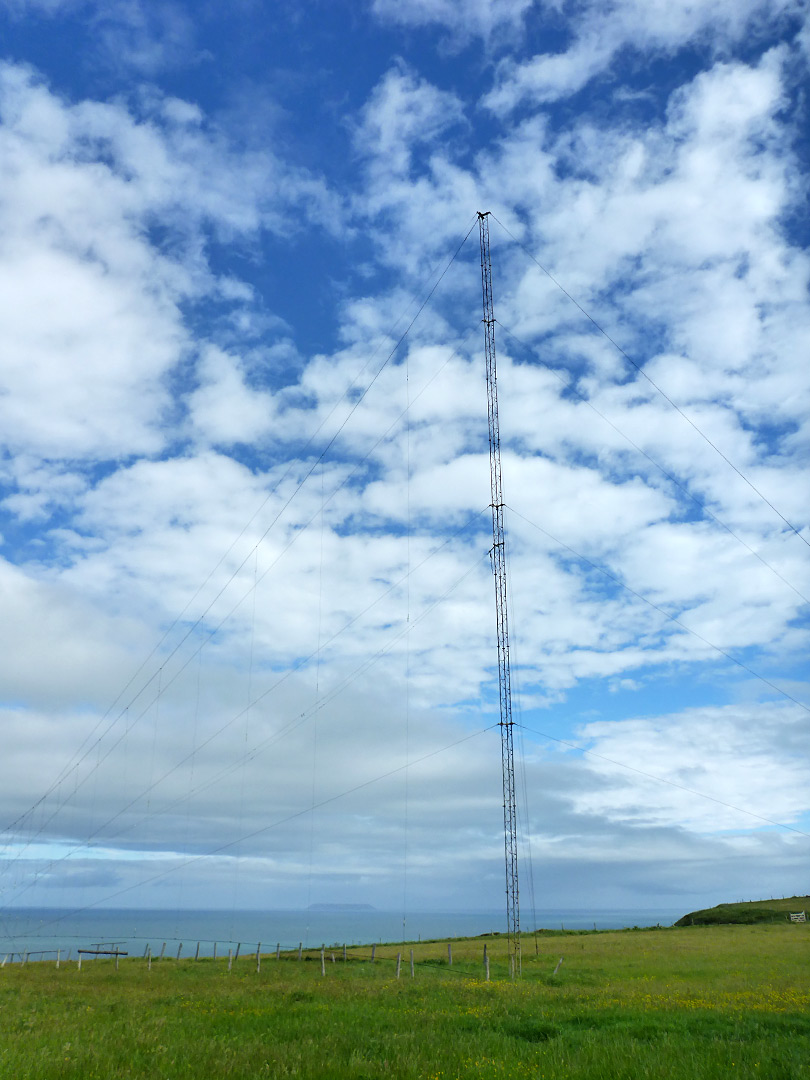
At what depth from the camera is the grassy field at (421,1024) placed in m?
15.1

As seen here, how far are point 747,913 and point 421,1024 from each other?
96082mm

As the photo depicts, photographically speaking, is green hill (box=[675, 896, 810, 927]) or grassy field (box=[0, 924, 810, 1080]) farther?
green hill (box=[675, 896, 810, 927])

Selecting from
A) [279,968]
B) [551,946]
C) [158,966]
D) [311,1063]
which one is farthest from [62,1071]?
[551,946]

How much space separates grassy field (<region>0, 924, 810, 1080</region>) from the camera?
1510cm

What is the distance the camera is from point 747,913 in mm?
99562

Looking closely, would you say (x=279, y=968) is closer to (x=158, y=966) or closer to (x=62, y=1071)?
(x=158, y=966)

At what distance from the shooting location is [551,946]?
64.2 metres

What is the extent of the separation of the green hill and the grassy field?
205ft

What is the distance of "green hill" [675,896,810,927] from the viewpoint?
315 ft

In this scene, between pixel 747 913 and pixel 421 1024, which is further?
pixel 747 913

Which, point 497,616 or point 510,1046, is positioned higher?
point 497,616

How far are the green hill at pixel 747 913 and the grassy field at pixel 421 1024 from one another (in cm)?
6260

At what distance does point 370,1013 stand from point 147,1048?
948cm

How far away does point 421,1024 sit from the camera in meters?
21.7
